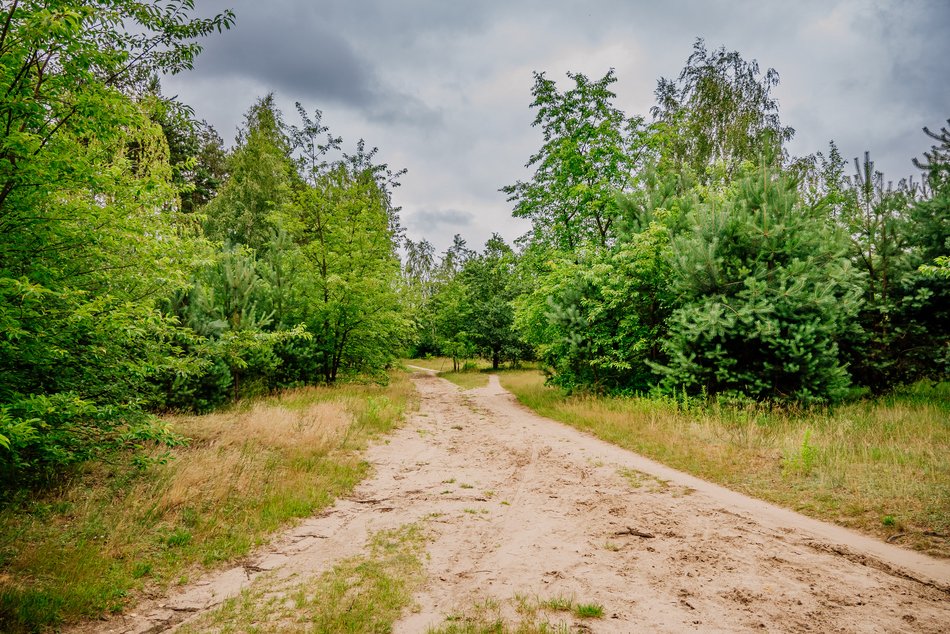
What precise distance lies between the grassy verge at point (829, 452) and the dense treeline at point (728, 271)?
36.6 inches

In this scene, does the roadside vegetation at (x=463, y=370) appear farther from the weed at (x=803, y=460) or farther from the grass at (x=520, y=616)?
the grass at (x=520, y=616)

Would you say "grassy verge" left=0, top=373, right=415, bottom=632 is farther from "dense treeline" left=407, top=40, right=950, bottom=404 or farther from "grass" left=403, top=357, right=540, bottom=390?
"grass" left=403, top=357, right=540, bottom=390

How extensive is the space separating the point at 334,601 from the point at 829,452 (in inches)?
310

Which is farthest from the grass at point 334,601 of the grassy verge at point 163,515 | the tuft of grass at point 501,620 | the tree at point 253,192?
the tree at point 253,192

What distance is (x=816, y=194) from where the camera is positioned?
10500mm

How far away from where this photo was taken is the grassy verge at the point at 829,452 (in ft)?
16.0

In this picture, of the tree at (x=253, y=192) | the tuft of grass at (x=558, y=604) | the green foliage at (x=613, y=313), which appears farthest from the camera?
the tree at (x=253, y=192)

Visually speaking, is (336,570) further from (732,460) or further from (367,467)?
(732,460)

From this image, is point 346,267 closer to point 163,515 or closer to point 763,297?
point 163,515

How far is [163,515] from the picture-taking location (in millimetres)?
5109

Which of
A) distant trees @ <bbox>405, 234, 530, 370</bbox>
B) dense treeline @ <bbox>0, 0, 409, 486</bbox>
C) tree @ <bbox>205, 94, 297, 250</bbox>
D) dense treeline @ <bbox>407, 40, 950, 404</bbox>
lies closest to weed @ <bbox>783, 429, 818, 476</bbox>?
dense treeline @ <bbox>407, 40, 950, 404</bbox>

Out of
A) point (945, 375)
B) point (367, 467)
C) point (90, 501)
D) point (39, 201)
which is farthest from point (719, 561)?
point (945, 375)

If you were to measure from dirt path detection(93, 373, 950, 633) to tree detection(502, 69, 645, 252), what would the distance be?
1131cm

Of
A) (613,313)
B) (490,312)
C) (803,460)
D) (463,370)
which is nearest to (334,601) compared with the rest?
(803,460)
